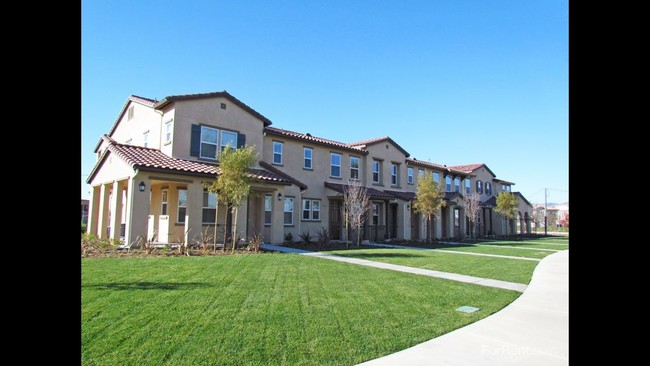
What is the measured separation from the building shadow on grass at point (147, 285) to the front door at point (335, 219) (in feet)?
51.3

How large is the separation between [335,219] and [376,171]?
550cm

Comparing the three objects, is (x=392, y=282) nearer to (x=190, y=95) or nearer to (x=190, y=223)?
(x=190, y=223)

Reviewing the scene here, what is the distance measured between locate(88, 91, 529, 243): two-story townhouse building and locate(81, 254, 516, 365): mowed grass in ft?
19.2

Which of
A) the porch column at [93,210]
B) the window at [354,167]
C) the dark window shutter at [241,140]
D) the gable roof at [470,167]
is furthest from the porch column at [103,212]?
the gable roof at [470,167]

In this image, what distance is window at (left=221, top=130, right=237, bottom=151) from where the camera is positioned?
1841 centimetres

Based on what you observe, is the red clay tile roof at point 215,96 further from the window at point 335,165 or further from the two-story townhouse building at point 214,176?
the window at point 335,165

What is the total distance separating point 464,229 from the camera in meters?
32.9

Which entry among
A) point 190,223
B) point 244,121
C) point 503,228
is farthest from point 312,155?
point 503,228

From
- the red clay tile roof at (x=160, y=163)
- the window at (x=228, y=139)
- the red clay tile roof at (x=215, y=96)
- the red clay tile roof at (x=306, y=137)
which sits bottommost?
the red clay tile roof at (x=160, y=163)

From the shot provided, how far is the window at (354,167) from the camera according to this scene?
82.3ft

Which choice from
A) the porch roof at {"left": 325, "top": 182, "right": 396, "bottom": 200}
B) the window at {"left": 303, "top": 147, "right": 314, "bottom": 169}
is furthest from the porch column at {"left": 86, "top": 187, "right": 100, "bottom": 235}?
the porch roof at {"left": 325, "top": 182, "right": 396, "bottom": 200}

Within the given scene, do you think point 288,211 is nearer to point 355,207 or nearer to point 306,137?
point 355,207

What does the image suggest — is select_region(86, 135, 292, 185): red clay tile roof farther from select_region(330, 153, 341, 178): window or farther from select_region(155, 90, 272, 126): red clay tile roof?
select_region(330, 153, 341, 178): window
